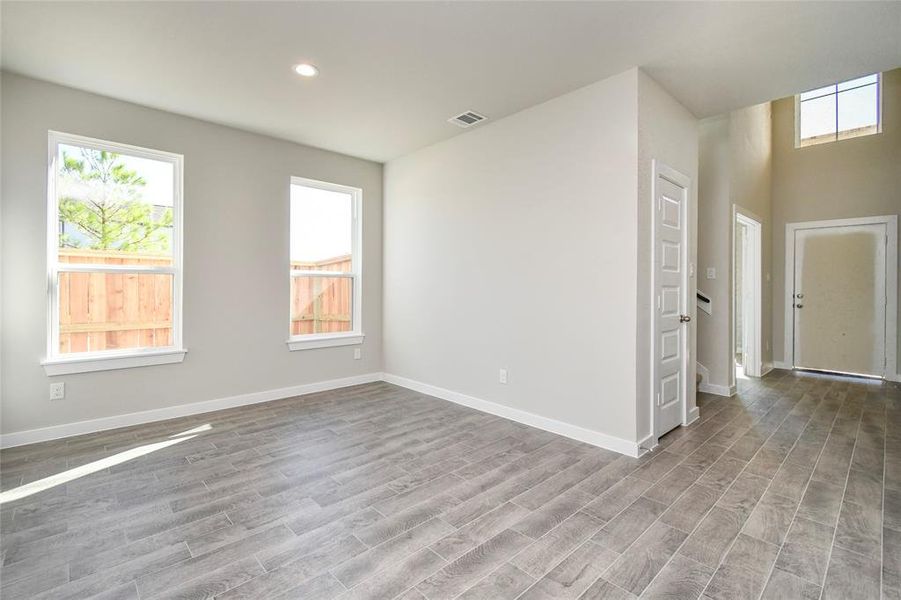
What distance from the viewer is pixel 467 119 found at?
3.83 meters

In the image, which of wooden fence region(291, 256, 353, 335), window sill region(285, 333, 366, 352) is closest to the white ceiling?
wooden fence region(291, 256, 353, 335)

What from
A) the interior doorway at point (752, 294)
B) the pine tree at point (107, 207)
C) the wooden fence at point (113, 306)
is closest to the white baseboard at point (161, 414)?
the wooden fence at point (113, 306)

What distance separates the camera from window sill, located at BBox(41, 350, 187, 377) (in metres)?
3.21

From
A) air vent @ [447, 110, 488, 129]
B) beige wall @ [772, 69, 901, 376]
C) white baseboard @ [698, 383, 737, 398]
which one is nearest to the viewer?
air vent @ [447, 110, 488, 129]

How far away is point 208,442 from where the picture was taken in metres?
3.18

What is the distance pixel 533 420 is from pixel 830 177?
18.5ft

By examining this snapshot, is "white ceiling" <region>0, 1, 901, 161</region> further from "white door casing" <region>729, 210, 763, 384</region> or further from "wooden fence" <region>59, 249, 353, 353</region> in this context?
"white door casing" <region>729, 210, 763, 384</region>

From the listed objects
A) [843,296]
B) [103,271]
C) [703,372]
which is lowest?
[703,372]

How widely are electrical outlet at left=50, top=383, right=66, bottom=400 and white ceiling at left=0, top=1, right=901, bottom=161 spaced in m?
2.30

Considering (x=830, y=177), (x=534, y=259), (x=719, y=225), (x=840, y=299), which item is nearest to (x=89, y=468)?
(x=534, y=259)

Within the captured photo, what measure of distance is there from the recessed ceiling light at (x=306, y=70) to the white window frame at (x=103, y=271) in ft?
5.27

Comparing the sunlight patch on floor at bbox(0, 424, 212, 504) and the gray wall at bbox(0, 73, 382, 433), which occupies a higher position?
the gray wall at bbox(0, 73, 382, 433)

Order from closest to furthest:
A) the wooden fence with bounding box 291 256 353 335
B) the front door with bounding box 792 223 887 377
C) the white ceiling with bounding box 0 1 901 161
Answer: the white ceiling with bounding box 0 1 901 161
the wooden fence with bounding box 291 256 353 335
the front door with bounding box 792 223 887 377

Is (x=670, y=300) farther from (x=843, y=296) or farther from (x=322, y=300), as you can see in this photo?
(x=843, y=296)
